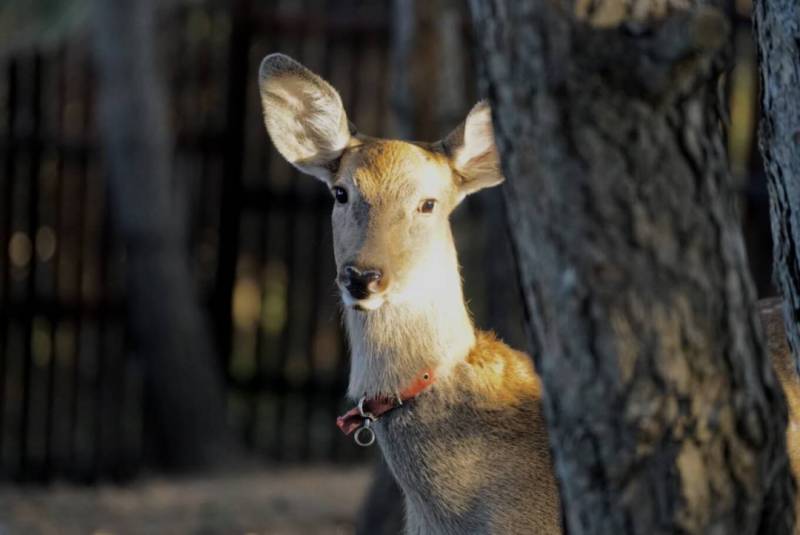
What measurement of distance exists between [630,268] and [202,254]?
8.54m

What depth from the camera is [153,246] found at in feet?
37.0

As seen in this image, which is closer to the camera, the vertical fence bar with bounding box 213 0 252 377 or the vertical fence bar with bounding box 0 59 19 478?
the vertical fence bar with bounding box 0 59 19 478

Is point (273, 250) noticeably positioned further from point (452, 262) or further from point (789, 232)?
point (789, 232)

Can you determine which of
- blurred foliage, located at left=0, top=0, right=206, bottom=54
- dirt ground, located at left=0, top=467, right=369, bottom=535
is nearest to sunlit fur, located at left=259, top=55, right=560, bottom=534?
dirt ground, located at left=0, top=467, right=369, bottom=535

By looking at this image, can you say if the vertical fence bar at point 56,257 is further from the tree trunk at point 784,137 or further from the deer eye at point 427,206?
the tree trunk at point 784,137

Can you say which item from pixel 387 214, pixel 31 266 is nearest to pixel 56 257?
pixel 31 266

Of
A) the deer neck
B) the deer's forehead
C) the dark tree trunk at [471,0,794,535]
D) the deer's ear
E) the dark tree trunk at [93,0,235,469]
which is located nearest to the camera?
the dark tree trunk at [471,0,794,535]

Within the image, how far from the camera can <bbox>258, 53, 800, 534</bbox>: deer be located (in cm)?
518

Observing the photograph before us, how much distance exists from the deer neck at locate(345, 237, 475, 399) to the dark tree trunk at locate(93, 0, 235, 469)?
6.01 meters

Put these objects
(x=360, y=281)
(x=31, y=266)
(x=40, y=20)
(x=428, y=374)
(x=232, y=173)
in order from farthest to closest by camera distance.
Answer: (x=40, y=20) → (x=232, y=173) → (x=31, y=266) → (x=428, y=374) → (x=360, y=281)

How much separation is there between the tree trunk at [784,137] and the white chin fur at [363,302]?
4.20 feet

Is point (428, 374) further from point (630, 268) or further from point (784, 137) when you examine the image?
point (630, 268)

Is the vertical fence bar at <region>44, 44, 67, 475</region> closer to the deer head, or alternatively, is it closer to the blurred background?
the blurred background

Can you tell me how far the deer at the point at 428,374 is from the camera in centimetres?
518
